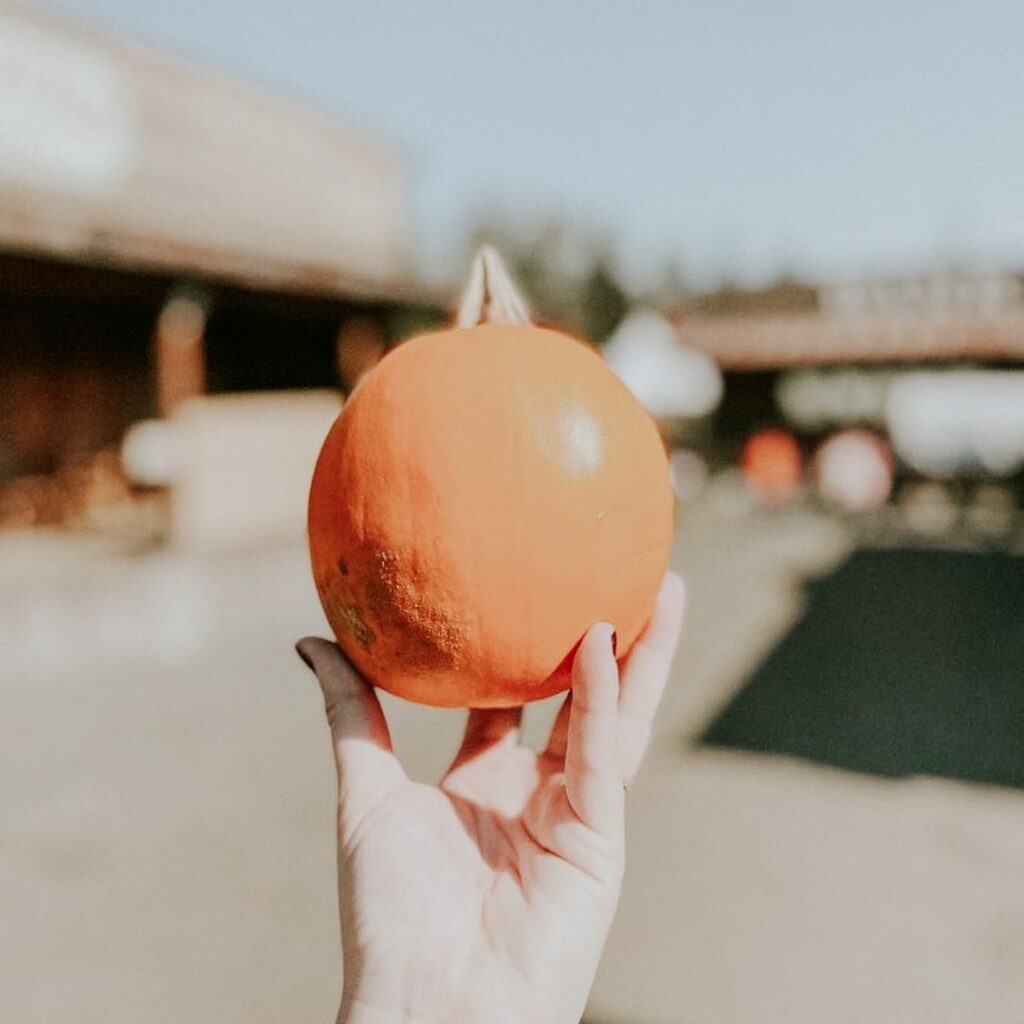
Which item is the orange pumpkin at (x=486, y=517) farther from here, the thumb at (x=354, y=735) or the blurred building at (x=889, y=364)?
the blurred building at (x=889, y=364)

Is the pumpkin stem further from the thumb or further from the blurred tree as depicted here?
Result: the blurred tree

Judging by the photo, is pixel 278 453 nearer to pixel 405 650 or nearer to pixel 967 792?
pixel 967 792

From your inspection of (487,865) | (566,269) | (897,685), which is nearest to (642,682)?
(487,865)

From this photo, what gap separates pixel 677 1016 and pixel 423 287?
13.0 meters

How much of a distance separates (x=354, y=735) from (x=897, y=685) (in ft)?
23.7

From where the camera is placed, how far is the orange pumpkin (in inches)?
59.9

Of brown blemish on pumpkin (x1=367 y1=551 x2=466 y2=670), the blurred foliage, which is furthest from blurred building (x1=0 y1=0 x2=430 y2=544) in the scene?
the blurred foliage

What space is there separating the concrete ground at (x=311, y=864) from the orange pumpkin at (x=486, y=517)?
293 centimetres

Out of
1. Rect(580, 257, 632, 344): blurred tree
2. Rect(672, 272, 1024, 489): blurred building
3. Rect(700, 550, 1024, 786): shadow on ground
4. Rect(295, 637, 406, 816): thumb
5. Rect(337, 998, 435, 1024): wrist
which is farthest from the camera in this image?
Rect(580, 257, 632, 344): blurred tree

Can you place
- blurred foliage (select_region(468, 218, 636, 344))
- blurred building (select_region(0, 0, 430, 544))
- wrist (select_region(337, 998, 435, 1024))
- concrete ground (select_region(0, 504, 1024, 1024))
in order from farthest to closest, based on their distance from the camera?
blurred foliage (select_region(468, 218, 636, 344)) < blurred building (select_region(0, 0, 430, 544)) < concrete ground (select_region(0, 504, 1024, 1024)) < wrist (select_region(337, 998, 435, 1024))

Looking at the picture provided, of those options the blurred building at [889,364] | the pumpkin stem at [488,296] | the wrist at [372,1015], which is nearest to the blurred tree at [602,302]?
the blurred building at [889,364]

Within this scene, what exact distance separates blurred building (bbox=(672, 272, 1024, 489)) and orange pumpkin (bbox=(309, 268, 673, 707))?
17.4 m

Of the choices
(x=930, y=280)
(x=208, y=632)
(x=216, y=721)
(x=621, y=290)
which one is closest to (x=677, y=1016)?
(x=216, y=721)

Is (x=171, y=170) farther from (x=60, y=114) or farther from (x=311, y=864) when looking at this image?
(x=311, y=864)
